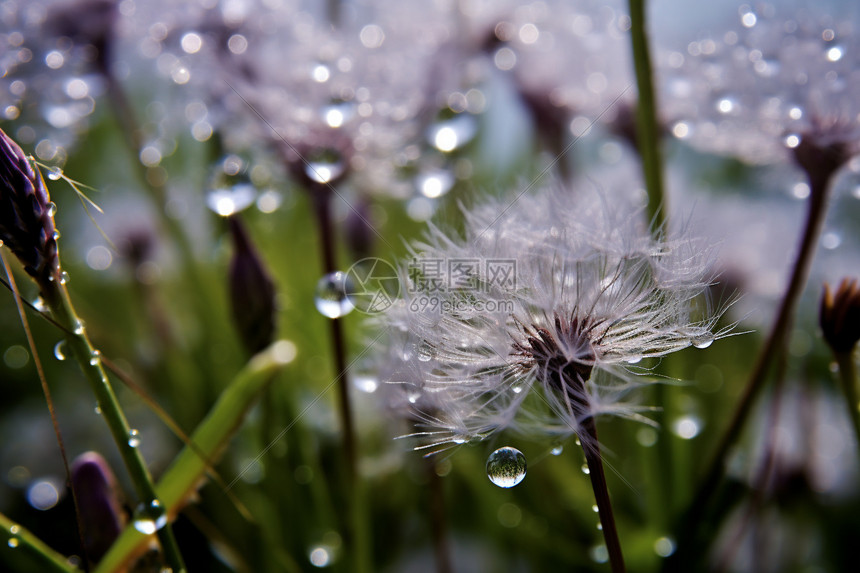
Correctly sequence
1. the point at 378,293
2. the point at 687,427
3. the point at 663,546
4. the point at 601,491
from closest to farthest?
the point at 601,491 → the point at 378,293 → the point at 663,546 → the point at 687,427

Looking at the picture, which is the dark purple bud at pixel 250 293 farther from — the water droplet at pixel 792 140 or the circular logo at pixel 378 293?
the water droplet at pixel 792 140

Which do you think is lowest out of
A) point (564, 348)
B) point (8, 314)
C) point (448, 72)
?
point (8, 314)

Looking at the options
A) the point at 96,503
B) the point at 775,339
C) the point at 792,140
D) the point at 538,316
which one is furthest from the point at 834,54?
the point at 96,503

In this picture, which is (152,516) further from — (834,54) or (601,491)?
(834,54)

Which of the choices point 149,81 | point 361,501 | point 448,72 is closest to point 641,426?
point 361,501

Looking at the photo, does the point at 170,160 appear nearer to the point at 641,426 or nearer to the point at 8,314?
the point at 8,314

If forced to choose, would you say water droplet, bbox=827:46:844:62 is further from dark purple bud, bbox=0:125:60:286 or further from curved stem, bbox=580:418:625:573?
dark purple bud, bbox=0:125:60:286
